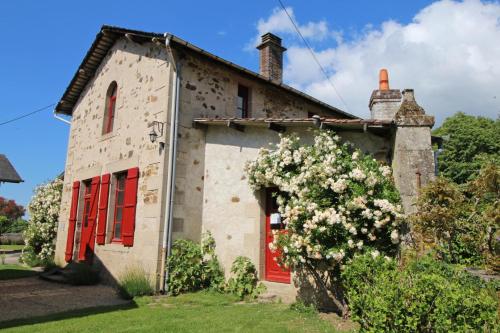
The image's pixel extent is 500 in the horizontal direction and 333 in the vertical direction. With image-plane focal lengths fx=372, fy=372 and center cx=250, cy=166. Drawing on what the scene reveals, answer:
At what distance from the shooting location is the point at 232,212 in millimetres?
7422

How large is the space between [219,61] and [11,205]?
30065 mm

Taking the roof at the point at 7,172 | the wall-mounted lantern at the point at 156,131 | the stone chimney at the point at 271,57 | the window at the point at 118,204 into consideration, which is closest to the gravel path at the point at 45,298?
the window at the point at 118,204

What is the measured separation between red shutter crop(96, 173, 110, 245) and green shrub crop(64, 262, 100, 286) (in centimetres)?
67

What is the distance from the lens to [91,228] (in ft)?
31.0

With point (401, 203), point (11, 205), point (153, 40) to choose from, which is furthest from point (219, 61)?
point (11, 205)

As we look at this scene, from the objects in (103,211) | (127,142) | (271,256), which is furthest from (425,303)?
(103,211)

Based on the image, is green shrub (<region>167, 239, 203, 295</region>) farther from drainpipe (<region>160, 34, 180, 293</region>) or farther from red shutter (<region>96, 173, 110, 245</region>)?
red shutter (<region>96, 173, 110, 245</region>)

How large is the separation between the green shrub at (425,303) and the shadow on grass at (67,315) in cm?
401

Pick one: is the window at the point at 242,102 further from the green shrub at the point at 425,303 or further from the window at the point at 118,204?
the green shrub at the point at 425,303

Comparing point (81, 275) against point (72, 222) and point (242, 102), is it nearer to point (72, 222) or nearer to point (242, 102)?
point (72, 222)

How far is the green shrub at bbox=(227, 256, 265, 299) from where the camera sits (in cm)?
666

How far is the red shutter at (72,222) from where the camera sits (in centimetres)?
1009

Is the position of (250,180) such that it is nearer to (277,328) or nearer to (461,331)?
(277,328)

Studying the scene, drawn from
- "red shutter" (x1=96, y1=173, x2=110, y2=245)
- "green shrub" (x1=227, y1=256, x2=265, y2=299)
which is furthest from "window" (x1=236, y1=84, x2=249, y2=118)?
"green shrub" (x1=227, y1=256, x2=265, y2=299)
